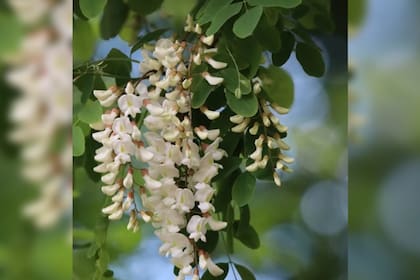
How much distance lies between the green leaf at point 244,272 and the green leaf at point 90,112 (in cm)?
33

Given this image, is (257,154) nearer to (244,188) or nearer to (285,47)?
(244,188)

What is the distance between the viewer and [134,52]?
852 millimetres

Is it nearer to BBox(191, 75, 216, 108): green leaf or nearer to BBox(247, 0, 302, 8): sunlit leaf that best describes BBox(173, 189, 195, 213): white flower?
BBox(191, 75, 216, 108): green leaf

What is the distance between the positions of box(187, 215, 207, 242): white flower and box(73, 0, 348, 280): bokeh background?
0.20 m

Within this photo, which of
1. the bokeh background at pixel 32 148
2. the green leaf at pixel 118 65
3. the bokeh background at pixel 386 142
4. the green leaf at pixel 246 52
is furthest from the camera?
the green leaf at pixel 118 65

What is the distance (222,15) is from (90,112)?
9.6 inches

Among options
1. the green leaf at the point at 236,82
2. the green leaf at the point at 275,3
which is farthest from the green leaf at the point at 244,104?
the green leaf at the point at 275,3

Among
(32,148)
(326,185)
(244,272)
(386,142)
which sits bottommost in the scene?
(244,272)

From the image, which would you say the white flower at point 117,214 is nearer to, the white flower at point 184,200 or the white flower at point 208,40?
the white flower at point 184,200

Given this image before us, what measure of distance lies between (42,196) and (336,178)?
62 centimetres

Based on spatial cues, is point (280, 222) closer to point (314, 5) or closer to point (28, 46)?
point (314, 5)

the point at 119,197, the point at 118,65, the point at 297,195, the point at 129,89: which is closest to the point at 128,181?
the point at 119,197

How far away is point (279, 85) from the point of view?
0.88 m

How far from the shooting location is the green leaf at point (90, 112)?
746 mm
